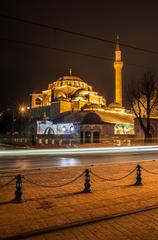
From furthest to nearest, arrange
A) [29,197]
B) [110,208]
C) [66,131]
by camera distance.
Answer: [66,131]
[29,197]
[110,208]

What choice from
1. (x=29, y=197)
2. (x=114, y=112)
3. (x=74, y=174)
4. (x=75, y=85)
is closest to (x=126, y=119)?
(x=114, y=112)

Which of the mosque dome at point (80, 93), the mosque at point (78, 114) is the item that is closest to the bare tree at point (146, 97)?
the mosque at point (78, 114)

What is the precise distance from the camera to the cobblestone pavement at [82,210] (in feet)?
21.5

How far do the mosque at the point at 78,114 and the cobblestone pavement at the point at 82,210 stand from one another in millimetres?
43396

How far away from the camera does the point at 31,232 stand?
6430mm

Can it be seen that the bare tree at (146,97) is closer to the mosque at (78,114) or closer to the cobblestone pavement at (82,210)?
the mosque at (78,114)

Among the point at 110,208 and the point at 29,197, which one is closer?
the point at 110,208

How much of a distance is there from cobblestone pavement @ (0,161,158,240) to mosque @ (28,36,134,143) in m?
43.4

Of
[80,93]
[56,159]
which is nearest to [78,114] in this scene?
[80,93]

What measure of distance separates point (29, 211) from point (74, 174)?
21.6ft

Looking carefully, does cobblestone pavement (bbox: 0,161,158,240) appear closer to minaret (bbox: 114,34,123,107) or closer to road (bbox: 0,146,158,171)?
road (bbox: 0,146,158,171)

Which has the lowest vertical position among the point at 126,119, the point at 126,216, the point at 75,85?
the point at 126,216

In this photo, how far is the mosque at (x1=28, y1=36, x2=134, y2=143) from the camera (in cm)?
5991

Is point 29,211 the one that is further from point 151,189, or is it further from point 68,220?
point 151,189
